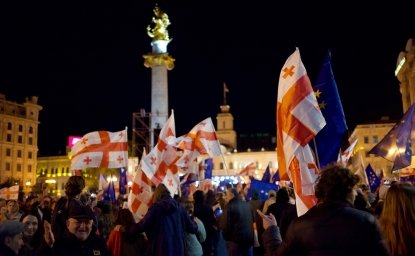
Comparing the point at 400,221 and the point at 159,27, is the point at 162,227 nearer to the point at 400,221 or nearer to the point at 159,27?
the point at 400,221

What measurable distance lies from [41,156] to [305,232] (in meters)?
118

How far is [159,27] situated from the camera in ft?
255

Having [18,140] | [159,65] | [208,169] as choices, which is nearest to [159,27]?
[159,65]

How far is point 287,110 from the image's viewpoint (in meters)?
7.38

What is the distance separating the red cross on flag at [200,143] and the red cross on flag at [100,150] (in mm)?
2200

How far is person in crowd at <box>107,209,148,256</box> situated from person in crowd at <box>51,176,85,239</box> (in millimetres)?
1262

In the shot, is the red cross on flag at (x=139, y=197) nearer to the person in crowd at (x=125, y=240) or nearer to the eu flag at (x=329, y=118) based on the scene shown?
the person in crowd at (x=125, y=240)

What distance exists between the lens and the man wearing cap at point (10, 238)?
4699 mm

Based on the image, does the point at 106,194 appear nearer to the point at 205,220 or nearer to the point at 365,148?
the point at 205,220

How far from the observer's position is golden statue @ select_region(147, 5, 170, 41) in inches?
3046

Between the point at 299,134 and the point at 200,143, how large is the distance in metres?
11.4

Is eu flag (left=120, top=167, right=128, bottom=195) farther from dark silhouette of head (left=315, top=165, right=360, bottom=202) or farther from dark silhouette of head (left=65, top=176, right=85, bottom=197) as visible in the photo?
dark silhouette of head (left=315, top=165, right=360, bottom=202)

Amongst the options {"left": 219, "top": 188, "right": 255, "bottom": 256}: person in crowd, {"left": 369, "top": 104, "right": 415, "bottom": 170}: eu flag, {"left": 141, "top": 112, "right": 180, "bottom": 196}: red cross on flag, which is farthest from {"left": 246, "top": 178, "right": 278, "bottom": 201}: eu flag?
{"left": 219, "top": 188, "right": 255, "bottom": 256}: person in crowd

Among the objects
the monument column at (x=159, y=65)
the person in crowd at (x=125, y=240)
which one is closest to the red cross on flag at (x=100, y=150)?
the person in crowd at (x=125, y=240)
